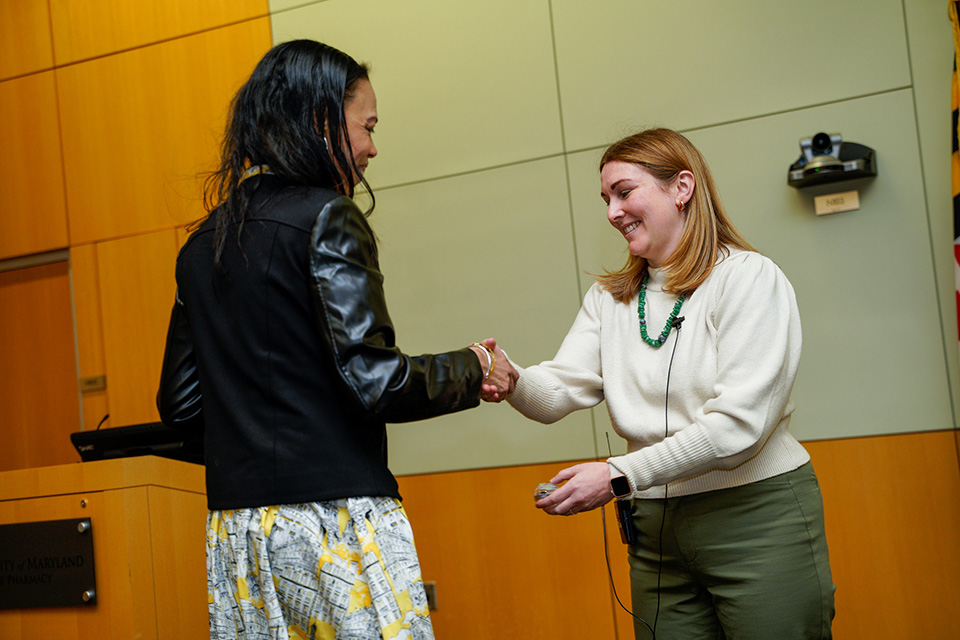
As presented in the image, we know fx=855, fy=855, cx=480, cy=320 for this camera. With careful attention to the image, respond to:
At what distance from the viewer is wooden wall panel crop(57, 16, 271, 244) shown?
163 inches

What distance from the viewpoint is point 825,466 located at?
126 inches

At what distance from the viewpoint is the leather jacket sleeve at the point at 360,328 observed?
1331 millimetres

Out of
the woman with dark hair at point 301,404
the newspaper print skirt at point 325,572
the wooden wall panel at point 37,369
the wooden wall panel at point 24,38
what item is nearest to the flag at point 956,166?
the woman with dark hair at point 301,404

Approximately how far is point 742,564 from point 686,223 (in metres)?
0.77

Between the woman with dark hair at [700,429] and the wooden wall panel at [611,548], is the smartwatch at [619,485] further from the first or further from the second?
the wooden wall panel at [611,548]

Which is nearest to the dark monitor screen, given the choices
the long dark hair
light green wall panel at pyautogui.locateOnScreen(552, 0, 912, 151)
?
the long dark hair

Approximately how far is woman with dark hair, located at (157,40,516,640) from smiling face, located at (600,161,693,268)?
713 mm

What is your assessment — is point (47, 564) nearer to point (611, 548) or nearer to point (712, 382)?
point (712, 382)

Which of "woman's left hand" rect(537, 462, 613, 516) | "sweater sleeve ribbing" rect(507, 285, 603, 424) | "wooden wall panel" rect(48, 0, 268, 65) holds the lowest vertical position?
"woman's left hand" rect(537, 462, 613, 516)

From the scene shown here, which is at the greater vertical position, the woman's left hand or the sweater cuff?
the sweater cuff

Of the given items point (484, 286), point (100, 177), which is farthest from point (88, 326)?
point (484, 286)

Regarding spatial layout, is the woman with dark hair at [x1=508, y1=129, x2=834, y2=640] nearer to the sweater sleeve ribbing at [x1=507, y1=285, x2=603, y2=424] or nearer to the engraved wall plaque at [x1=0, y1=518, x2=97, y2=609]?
the sweater sleeve ribbing at [x1=507, y1=285, x2=603, y2=424]

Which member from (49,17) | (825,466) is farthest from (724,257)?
(49,17)

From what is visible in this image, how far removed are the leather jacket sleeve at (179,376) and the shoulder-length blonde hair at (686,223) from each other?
3.24 feet
